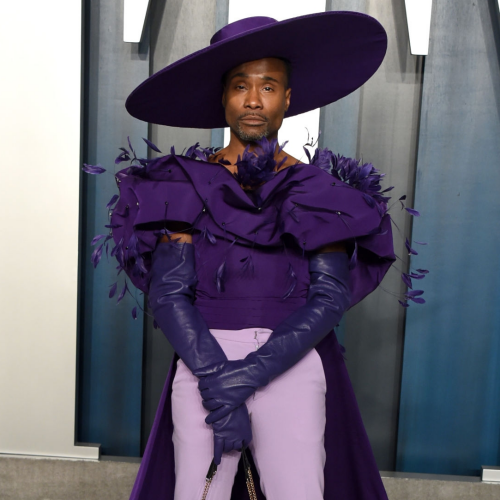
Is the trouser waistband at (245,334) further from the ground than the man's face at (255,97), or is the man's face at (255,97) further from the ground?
the man's face at (255,97)

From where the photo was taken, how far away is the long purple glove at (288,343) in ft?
4.08

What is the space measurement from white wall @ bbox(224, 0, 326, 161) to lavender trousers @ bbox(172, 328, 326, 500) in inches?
40.6

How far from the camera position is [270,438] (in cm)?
128

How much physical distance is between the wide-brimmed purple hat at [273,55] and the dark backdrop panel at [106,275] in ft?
2.24

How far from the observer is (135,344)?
2297 millimetres

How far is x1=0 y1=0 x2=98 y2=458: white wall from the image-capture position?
211cm

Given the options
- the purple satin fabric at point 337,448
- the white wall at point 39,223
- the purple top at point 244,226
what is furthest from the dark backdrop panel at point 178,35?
the purple satin fabric at point 337,448

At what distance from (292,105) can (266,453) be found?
37.9 inches

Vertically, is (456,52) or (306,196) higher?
(456,52)

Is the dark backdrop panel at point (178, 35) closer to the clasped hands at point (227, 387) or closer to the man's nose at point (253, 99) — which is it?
the man's nose at point (253, 99)

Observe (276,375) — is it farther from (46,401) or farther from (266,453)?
(46,401)

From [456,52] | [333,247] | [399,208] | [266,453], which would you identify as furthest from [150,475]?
[456,52]

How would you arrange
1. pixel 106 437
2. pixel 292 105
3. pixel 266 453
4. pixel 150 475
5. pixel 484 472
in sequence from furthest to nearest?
pixel 106 437, pixel 484 472, pixel 292 105, pixel 150 475, pixel 266 453

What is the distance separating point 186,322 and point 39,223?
110cm
